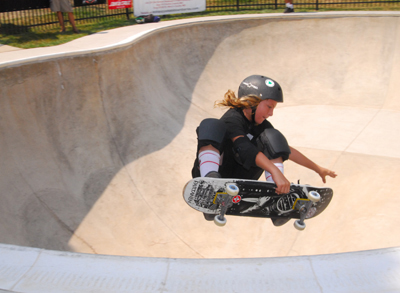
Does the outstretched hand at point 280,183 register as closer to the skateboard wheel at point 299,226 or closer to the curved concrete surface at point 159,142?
the skateboard wheel at point 299,226

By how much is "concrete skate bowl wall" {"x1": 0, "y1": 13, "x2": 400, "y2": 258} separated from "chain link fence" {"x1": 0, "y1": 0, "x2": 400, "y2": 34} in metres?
3.49

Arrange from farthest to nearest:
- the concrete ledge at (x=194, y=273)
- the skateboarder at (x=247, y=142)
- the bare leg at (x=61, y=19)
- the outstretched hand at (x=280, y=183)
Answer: the bare leg at (x=61, y=19), the skateboarder at (x=247, y=142), the outstretched hand at (x=280, y=183), the concrete ledge at (x=194, y=273)

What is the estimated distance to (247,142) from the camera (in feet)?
11.3

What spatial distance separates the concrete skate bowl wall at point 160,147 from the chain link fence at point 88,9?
3494 mm

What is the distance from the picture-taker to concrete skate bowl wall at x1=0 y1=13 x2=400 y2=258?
4.67 metres

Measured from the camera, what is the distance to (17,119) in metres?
5.04

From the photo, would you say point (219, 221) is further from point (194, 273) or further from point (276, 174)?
point (194, 273)

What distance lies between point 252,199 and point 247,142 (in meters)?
0.64

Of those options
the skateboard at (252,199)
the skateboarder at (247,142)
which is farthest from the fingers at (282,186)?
the skateboard at (252,199)

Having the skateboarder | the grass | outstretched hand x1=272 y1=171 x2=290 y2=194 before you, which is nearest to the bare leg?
the grass

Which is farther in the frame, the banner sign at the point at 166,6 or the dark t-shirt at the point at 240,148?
the banner sign at the point at 166,6

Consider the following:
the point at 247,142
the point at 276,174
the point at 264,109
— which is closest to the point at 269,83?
the point at 264,109

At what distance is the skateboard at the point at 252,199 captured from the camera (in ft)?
11.4

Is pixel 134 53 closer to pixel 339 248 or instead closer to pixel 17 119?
pixel 17 119
